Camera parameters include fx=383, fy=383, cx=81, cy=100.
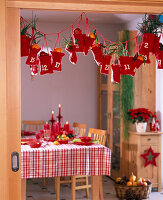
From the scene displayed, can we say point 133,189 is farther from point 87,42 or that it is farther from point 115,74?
point 87,42

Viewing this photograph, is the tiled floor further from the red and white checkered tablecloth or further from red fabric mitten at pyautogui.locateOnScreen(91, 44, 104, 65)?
red fabric mitten at pyautogui.locateOnScreen(91, 44, 104, 65)

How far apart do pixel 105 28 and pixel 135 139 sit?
7.77 ft

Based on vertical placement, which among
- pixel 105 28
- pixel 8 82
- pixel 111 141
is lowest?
pixel 111 141

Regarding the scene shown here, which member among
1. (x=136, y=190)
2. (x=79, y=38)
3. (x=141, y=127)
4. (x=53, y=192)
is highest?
(x=79, y=38)

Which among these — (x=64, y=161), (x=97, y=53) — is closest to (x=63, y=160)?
(x=64, y=161)

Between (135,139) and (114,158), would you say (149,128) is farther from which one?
(114,158)

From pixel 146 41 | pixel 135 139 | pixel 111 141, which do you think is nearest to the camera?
pixel 146 41

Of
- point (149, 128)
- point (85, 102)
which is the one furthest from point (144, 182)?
point (85, 102)

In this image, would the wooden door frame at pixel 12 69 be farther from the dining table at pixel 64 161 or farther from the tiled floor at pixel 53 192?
the tiled floor at pixel 53 192

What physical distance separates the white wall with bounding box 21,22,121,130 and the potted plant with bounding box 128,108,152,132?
1.54 meters

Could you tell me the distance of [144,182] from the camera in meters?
5.09

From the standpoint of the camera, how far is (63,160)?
4203 millimetres

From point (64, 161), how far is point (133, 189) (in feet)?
4.18

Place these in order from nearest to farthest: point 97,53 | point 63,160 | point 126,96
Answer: point 97,53 → point 63,160 → point 126,96
